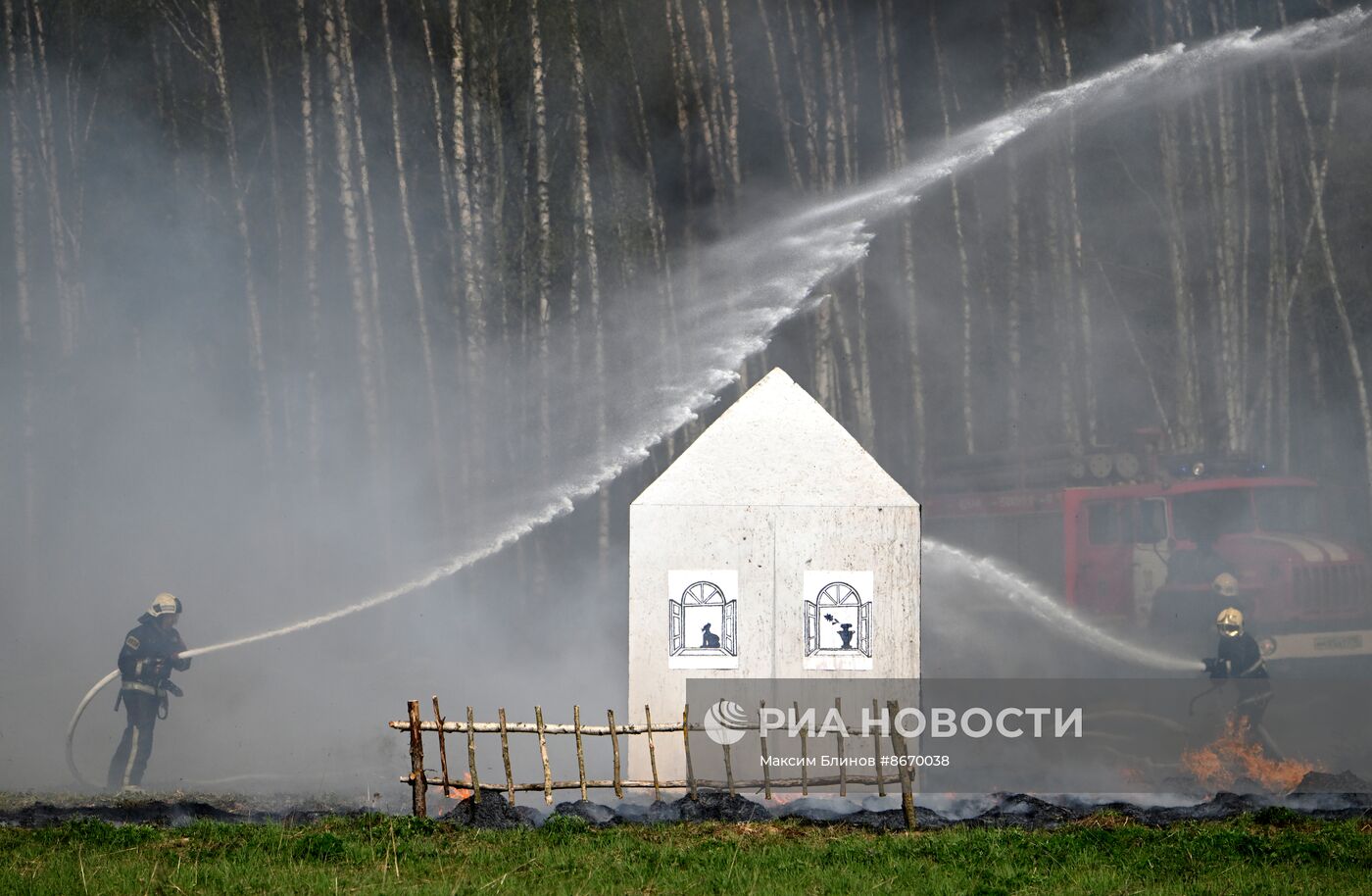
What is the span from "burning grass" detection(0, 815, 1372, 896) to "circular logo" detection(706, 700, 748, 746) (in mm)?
1394

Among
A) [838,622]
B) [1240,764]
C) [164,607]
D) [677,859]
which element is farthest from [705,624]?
[1240,764]

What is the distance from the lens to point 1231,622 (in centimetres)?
1493

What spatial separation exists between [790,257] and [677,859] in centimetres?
2654

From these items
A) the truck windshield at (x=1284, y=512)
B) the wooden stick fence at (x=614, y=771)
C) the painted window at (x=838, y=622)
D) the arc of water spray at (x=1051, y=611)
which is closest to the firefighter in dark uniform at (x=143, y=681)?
the wooden stick fence at (x=614, y=771)

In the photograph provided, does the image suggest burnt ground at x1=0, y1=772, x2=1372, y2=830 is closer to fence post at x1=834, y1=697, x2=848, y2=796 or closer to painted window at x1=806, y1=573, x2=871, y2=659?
fence post at x1=834, y1=697, x2=848, y2=796

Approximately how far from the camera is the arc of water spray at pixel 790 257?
107ft

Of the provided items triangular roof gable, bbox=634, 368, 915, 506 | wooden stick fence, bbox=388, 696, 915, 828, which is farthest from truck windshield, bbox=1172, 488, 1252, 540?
wooden stick fence, bbox=388, 696, 915, 828

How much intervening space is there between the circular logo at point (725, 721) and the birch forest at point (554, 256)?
17263 mm

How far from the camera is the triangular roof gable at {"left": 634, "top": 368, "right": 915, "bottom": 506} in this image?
1284 centimetres

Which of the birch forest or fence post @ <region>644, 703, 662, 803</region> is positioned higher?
the birch forest

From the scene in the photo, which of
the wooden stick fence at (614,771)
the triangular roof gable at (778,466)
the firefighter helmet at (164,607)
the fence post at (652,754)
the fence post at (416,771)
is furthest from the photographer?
the firefighter helmet at (164,607)

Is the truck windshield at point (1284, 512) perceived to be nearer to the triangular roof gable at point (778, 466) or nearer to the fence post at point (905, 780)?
the triangular roof gable at point (778, 466)

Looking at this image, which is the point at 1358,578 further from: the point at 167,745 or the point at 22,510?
the point at 22,510

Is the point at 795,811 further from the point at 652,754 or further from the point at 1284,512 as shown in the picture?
the point at 1284,512
